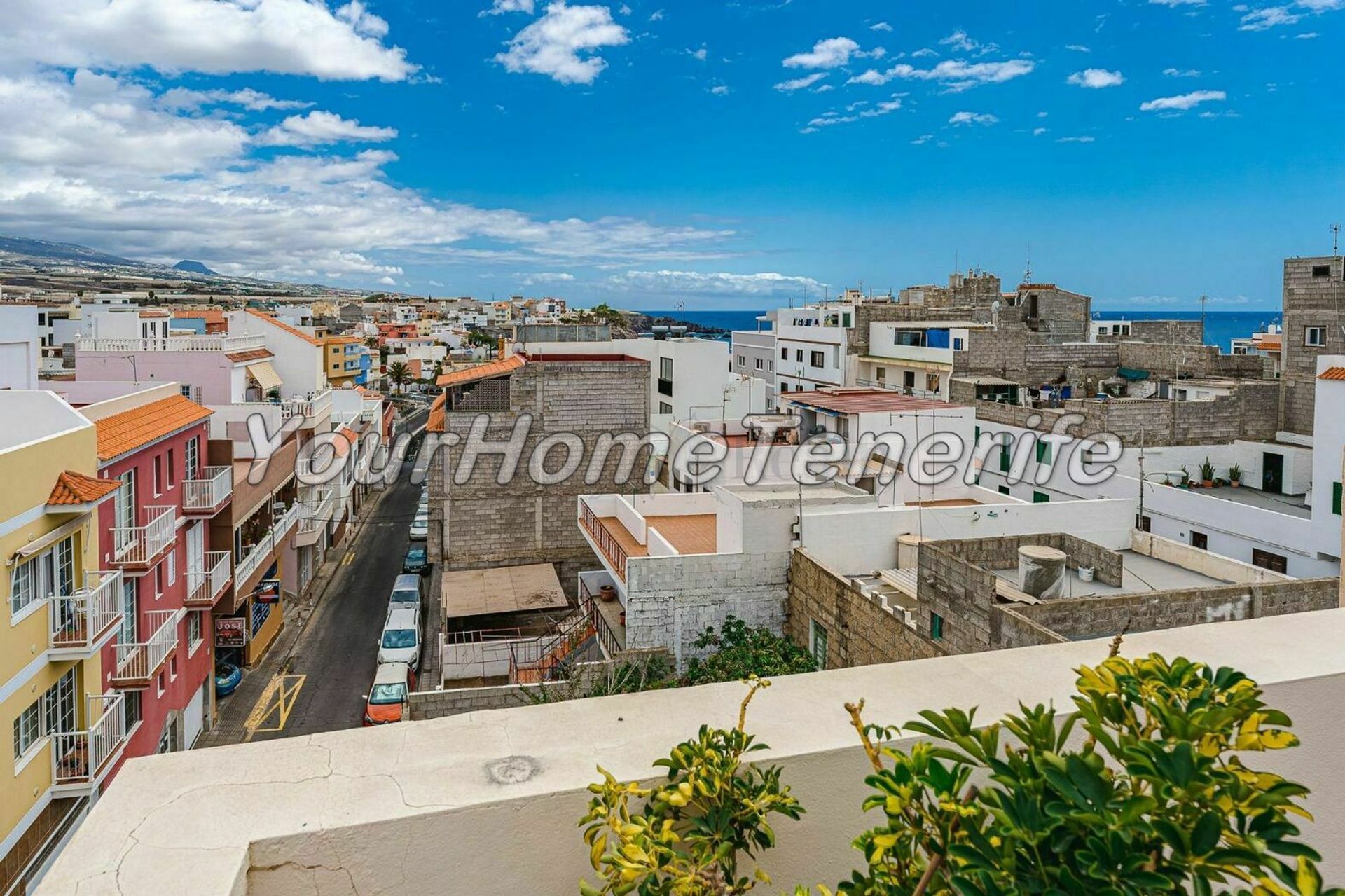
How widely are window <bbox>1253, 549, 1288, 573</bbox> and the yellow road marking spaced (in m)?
19.1

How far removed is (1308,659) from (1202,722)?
5.02 feet

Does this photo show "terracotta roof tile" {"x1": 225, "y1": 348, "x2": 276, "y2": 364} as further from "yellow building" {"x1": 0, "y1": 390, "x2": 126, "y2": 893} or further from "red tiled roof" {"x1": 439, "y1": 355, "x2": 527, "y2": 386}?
"yellow building" {"x1": 0, "y1": 390, "x2": 126, "y2": 893}

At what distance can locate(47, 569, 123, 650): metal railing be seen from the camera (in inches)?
451


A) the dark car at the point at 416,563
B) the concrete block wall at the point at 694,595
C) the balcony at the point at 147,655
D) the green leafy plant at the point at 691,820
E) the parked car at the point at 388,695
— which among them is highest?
the green leafy plant at the point at 691,820

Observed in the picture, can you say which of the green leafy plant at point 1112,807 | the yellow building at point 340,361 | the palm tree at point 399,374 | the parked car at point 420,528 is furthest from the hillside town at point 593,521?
the palm tree at point 399,374

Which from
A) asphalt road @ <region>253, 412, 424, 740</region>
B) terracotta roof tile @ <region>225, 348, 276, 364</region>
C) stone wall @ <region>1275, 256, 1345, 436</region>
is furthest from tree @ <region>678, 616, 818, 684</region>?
terracotta roof tile @ <region>225, 348, 276, 364</region>

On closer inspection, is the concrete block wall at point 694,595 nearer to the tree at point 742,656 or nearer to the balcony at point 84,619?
the tree at point 742,656

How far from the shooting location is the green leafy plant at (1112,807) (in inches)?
54.0

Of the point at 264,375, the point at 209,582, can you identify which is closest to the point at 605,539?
the point at 209,582

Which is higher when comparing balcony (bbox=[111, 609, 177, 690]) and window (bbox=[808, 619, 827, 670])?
window (bbox=[808, 619, 827, 670])

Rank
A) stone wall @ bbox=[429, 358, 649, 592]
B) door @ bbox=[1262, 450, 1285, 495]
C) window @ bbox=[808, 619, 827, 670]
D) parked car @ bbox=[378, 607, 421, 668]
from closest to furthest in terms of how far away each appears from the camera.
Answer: window @ bbox=[808, 619, 827, 670]
parked car @ bbox=[378, 607, 421, 668]
door @ bbox=[1262, 450, 1285, 495]
stone wall @ bbox=[429, 358, 649, 592]

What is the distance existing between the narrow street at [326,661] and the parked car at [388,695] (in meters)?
0.40

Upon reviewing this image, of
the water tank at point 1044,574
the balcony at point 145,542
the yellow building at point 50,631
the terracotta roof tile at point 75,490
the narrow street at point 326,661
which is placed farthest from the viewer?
the narrow street at point 326,661

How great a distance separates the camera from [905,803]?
1565 mm
